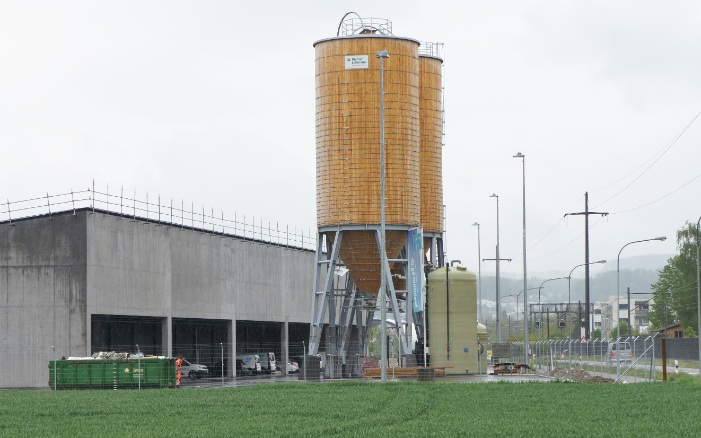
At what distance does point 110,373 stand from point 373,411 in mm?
21615

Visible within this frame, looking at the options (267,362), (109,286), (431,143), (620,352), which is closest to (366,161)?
(431,143)

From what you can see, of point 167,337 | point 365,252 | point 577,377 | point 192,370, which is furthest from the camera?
point 192,370

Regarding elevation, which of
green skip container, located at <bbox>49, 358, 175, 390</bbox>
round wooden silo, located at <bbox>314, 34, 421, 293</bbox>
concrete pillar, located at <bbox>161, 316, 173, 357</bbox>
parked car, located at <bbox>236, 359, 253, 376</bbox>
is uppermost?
round wooden silo, located at <bbox>314, 34, 421, 293</bbox>

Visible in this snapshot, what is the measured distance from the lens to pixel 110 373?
50.8m

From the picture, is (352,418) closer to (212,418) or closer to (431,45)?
(212,418)

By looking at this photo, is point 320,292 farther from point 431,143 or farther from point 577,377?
point 577,377

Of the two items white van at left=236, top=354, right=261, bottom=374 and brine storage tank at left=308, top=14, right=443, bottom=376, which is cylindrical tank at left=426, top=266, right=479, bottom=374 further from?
white van at left=236, top=354, right=261, bottom=374

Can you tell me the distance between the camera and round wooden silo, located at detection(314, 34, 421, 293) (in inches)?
2173

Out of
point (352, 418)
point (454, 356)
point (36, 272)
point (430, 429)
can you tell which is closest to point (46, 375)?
point (36, 272)

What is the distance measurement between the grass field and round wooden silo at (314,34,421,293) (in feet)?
41.6

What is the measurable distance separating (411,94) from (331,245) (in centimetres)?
836

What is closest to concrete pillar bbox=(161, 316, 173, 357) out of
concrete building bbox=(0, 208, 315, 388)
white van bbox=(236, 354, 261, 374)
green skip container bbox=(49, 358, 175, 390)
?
concrete building bbox=(0, 208, 315, 388)

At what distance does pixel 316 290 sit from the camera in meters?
58.4

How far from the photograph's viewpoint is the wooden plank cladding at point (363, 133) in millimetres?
55188
